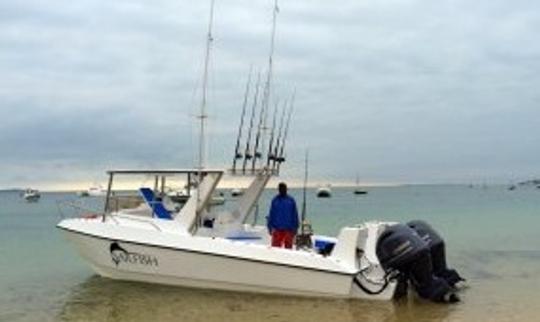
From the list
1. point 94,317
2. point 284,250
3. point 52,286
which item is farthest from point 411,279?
point 52,286

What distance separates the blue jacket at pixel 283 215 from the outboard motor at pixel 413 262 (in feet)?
6.76

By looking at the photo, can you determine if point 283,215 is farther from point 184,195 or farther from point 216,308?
point 216,308

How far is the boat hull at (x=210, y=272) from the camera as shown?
14.8 metres

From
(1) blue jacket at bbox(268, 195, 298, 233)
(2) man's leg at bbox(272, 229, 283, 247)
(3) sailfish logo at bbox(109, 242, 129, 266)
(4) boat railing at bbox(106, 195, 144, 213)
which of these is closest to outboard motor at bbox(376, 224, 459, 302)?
(1) blue jacket at bbox(268, 195, 298, 233)

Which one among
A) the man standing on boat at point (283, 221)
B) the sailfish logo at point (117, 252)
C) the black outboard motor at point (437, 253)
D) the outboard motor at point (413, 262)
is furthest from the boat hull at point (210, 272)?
the black outboard motor at point (437, 253)

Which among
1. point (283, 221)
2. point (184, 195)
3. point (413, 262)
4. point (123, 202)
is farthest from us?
point (123, 202)

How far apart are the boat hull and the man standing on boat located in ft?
4.04

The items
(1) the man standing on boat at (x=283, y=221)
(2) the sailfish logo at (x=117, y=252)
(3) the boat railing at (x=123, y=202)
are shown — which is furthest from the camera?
(3) the boat railing at (x=123, y=202)

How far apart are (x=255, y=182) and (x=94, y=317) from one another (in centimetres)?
490

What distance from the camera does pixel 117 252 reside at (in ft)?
55.1

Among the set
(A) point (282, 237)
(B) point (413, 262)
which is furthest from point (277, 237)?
(B) point (413, 262)

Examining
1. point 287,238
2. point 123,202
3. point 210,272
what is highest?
point 123,202

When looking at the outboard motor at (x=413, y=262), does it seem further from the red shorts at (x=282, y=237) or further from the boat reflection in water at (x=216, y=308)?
the red shorts at (x=282, y=237)

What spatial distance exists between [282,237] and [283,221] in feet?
1.11
